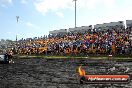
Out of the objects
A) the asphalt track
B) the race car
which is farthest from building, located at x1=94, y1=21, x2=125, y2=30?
the asphalt track

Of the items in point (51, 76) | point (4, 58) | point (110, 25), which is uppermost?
point (110, 25)

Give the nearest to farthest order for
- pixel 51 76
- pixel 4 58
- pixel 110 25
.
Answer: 1. pixel 51 76
2. pixel 4 58
3. pixel 110 25

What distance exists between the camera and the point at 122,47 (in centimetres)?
5259

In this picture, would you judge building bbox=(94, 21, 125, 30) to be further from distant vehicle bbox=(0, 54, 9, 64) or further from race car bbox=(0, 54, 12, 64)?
distant vehicle bbox=(0, 54, 9, 64)

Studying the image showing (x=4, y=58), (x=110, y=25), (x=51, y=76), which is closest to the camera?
(x=51, y=76)

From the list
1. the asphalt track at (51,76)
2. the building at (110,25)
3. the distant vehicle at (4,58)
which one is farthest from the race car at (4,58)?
the building at (110,25)

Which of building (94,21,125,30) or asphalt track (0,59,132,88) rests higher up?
building (94,21,125,30)

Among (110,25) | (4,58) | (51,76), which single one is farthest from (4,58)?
(110,25)

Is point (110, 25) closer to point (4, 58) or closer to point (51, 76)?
point (4, 58)

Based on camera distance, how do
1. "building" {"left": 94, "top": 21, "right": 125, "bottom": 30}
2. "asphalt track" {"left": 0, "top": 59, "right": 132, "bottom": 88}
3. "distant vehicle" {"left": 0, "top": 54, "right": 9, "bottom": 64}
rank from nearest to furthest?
"asphalt track" {"left": 0, "top": 59, "right": 132, "bottom": 88} < "distant vehicle" {"left": 0, "top": 54, "right": 9, "bottom": 64} < "building" {"left": 94, "top": 21, "right": 125, "bottom": 30}

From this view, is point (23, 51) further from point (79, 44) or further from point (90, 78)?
point (90, 78)

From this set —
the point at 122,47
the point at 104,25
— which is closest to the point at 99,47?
the point at 122,47

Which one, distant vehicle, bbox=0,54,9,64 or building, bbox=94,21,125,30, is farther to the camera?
building, bbox=94,21,125,30

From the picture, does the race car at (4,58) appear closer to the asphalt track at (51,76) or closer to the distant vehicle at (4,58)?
the distant vehicle at (4,58)
